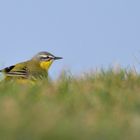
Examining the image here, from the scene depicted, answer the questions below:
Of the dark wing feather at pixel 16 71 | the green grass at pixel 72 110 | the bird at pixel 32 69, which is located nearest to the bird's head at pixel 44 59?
the bird at pixel 32 69

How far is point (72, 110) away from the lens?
5.76 metres

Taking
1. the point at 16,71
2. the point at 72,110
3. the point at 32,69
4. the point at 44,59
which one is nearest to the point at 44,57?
the point at 44,59

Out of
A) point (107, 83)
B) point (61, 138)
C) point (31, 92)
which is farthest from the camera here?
point (107, 83)

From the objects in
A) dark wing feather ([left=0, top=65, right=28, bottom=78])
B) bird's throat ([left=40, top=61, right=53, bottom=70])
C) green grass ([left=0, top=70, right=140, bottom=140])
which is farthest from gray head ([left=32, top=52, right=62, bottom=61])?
green grass ([left=0, top=70, right=140, bottom=140])

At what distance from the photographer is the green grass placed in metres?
4.64

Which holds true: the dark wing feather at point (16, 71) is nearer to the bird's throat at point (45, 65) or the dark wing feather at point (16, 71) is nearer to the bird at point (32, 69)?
the bird at point (32, 69)

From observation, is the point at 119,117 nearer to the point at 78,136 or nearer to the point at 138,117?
the point at 138,117

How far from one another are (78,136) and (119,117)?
1014 millimetres

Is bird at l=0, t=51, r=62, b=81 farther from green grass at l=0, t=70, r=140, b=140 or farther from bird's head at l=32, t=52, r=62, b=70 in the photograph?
green grass at l=0, t=70, r=140, b=140

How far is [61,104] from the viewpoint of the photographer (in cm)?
599

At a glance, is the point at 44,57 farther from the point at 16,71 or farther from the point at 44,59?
the point at 16,71

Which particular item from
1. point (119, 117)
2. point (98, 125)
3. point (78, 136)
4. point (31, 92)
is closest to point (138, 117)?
point (119, 117)

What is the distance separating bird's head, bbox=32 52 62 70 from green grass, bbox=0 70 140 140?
5125mm

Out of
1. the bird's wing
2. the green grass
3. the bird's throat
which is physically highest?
the green grass
